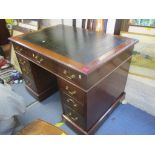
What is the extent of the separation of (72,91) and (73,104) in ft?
0.46

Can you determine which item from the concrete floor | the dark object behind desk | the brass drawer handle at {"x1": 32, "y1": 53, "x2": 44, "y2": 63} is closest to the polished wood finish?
the brass drawer handle at {"x1": 32, "y1": 53, "x2": 44, "y2": 63}

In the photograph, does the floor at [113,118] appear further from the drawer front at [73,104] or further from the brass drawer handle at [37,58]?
the brass drawer handle at [37,58]

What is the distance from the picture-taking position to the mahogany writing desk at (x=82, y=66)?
3.05ft

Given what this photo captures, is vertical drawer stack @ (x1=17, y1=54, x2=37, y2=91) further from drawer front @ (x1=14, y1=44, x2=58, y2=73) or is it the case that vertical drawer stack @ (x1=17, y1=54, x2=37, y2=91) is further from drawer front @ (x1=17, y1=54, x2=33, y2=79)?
drawer front @ (x1=14, y1=44, x2=58, y2=73)

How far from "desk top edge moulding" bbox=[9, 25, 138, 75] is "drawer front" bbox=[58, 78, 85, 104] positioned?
0.18 m

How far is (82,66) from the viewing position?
868 millimetres

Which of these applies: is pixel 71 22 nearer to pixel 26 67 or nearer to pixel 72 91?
pixel 26 67

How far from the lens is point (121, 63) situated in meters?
1.19

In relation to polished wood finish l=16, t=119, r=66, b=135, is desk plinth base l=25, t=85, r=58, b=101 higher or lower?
lower

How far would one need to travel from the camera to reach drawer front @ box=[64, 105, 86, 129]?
1169 mm

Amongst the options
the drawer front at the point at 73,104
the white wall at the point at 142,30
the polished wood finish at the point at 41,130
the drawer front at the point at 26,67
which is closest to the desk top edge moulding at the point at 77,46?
the white wall at the point at 142,30

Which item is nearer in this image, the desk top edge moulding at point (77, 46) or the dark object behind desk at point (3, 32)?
the desk top edge moulding at point (77, 46)
